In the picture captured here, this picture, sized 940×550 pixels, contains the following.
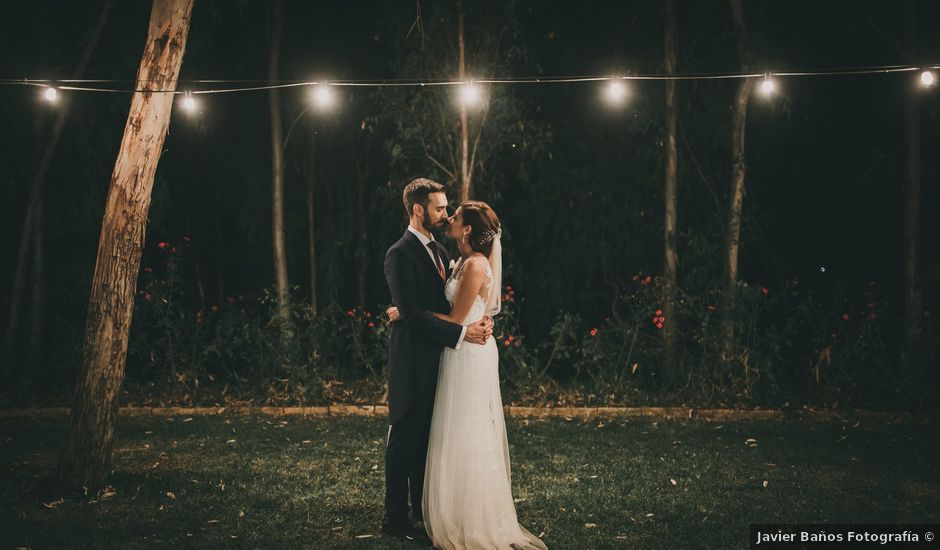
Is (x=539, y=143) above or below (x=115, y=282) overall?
above

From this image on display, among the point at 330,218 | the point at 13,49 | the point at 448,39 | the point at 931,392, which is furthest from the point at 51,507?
the point at 330,218

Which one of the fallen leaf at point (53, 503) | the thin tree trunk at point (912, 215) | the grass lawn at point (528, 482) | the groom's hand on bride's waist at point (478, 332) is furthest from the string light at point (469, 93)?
the thin tree trunk at point (912, 215)

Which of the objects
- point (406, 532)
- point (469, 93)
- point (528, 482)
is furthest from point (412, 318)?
point (469, 93)

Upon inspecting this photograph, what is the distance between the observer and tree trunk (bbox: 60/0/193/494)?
6.14 metres

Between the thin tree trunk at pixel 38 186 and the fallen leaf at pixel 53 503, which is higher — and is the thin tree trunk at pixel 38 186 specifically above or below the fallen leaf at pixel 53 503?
above

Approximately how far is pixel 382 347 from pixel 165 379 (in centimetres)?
241

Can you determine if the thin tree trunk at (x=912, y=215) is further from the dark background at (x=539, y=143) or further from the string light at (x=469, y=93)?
the string light at (x=469, y=93)

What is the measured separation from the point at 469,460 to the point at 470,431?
0.52 ft

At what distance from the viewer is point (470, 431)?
499cm

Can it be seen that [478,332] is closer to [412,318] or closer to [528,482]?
[412,318]

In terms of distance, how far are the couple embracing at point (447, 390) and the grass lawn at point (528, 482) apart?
1.12 ft

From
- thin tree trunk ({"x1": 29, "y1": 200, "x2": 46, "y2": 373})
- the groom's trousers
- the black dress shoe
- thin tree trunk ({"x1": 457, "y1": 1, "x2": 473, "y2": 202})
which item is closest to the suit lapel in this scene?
the groom's trousers

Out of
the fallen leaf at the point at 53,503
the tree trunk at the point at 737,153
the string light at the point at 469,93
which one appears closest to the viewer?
the fallen leaf at the point at 53,503

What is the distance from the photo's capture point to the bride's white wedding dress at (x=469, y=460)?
192 inches
